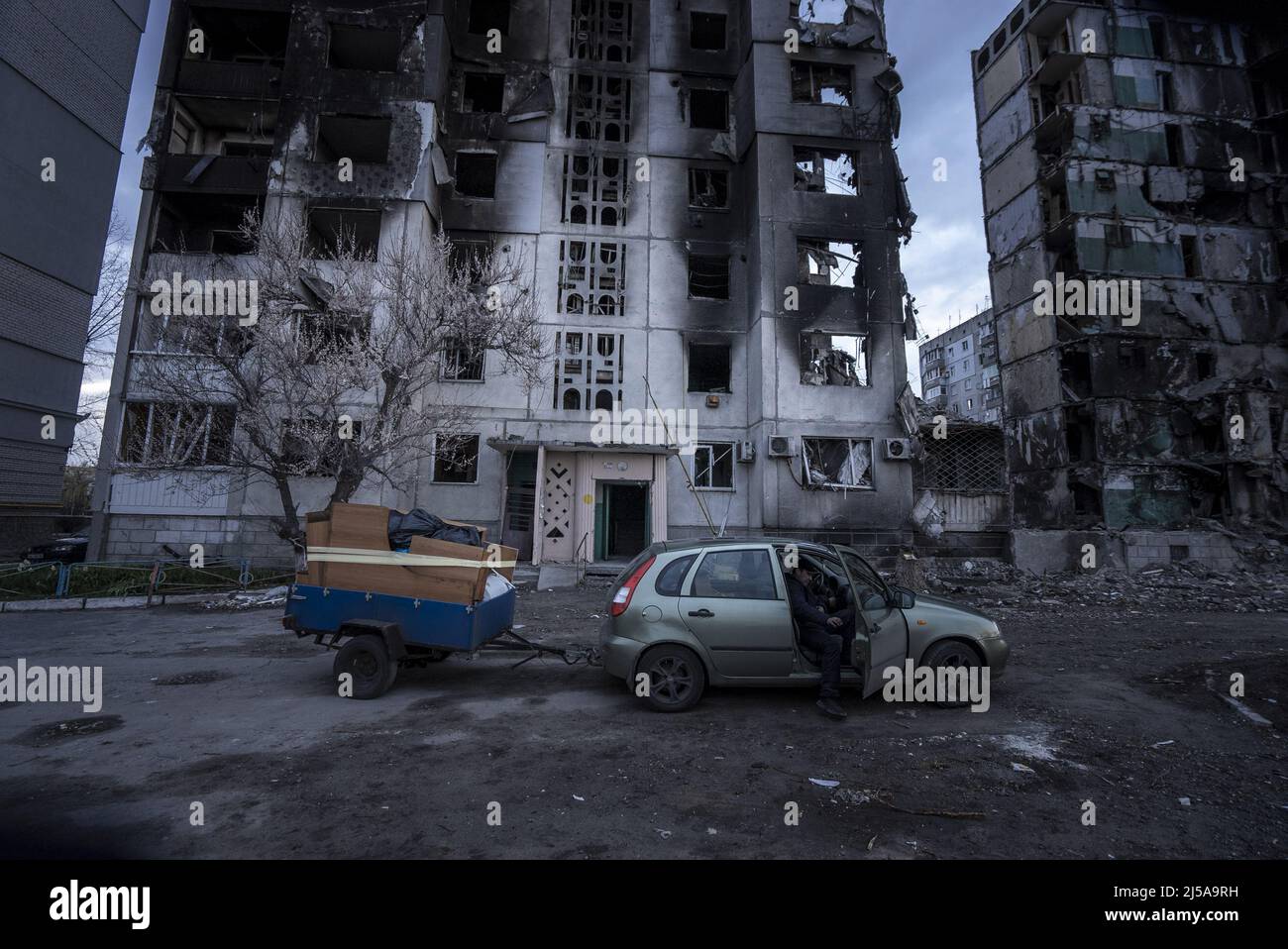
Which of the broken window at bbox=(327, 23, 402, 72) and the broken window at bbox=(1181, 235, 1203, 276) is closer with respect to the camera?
the broken window at bbox=(327, 23, 402, 72)

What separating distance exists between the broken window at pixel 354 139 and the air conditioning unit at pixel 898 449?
60.7 feet

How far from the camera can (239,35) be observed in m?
19.2

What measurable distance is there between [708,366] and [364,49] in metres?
16.1

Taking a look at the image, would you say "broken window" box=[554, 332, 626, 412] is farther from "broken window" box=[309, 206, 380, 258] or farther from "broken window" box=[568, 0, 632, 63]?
"broken window" box=[568, 0, 632, 63]

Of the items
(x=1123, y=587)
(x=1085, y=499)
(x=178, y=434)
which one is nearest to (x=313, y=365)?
(x=178, y=434)

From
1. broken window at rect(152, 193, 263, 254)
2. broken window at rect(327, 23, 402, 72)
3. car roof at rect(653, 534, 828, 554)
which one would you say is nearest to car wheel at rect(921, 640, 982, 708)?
car roof at rect(653, 534, 828, 554)

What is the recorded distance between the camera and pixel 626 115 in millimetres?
19797

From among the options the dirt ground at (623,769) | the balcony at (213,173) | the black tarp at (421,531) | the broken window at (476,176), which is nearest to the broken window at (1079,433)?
the dirt ground at (623,769)

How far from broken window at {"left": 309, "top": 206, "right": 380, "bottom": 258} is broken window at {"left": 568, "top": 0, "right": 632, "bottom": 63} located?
31.7 feet

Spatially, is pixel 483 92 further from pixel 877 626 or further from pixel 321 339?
pixel 877 626

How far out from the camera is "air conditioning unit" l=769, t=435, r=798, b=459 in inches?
648

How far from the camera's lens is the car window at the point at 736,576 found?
5414 mm

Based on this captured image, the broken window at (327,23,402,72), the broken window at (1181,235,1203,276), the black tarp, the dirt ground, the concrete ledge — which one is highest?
the broken window at (327,23,402,72)
